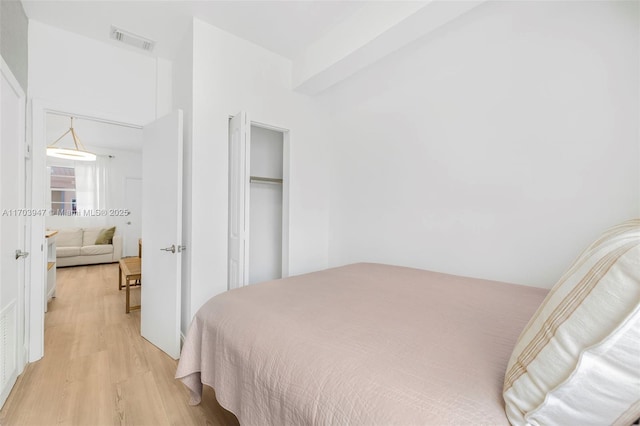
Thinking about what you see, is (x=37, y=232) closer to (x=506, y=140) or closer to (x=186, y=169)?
(x=186, y=169)

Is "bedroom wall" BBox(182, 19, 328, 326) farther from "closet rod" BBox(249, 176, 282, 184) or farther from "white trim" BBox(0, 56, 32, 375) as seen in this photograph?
"white trim" BBox(0, 56, 32, 375)

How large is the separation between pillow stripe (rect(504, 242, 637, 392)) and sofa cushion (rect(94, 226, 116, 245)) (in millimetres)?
7338

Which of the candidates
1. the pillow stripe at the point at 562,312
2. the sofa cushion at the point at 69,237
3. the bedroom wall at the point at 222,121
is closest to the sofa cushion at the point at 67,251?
the sofa cushion at the point at 69,237

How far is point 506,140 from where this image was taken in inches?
75.7

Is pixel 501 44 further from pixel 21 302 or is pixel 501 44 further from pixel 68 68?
pixel 21 302

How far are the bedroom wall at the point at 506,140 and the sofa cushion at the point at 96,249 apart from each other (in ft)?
19.3

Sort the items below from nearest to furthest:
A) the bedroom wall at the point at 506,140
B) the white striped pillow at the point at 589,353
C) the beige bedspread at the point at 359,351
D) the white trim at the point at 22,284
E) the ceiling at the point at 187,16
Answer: the white striped pillow at the point at 589,353 → the beige bedspread at the point at 359,351 → the bedroom wall at the point at 506,140 → the white trim at the point at 22,284 → the ceiling at the point at 187,16

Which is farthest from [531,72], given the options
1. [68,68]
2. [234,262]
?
[68,68]

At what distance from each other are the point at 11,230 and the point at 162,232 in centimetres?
89

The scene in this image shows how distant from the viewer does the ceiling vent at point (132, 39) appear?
237cm

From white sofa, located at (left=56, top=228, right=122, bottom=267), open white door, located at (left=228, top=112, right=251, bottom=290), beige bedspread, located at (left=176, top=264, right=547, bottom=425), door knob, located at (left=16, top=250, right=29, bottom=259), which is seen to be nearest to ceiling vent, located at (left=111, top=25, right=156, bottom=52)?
open white door, located at (left=228, top=112, right=251, bottom=290)

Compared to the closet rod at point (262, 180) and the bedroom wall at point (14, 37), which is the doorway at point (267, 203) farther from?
the bedroom wall at point (14, 37)

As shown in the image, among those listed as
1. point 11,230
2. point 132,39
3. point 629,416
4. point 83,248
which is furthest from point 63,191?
point 629,416

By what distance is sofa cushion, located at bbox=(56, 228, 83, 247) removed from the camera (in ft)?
18.3
